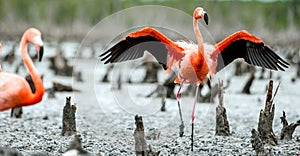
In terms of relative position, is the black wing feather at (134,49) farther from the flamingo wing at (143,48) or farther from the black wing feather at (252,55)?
the black wing feather at (252,55)

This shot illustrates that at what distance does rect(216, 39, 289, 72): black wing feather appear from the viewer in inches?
265

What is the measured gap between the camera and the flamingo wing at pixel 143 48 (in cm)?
648

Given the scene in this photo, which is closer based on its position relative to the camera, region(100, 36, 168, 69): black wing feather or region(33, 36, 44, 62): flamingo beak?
region(33, 36, 44, 62): flamingo beak

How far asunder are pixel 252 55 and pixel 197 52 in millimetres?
756

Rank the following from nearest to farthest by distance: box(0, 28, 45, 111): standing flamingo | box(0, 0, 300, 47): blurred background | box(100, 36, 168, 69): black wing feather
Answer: box(0, 28, 45, 111): standing flamingo
box(100, 36, 168, 69): black wing feather
box(0, 0, 300, 47): blurred background

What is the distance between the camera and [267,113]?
19.9 feet

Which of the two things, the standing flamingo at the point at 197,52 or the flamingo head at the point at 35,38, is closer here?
the flamingo head at the point at 35,38

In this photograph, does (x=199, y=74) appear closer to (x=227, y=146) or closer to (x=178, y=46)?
(x=178, y=46)

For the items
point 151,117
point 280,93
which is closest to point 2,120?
point 151,117

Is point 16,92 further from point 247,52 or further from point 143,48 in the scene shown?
point 247,52

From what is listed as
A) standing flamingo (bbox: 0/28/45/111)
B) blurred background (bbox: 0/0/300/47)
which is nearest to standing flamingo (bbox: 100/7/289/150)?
standing flamingo (bbox: 0/28/45/111)

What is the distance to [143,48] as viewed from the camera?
23.5 feet

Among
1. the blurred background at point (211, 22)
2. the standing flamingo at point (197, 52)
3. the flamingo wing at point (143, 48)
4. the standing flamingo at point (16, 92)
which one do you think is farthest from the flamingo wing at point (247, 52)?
the blurred background at point (211, 22)

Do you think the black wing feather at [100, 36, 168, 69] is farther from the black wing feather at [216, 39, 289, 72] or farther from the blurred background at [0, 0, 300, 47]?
the blurred background at [0, 0, 300, 47]
